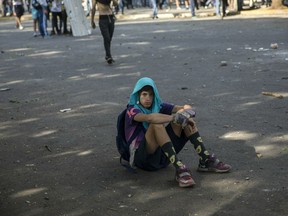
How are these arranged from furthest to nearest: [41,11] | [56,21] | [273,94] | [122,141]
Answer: [56,21]
[41,11]
[273,94]
[122,141]

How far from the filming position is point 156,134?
4863mm

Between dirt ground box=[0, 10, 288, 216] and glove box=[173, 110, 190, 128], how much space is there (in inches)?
20.7

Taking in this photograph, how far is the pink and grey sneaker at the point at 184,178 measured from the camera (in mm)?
4656

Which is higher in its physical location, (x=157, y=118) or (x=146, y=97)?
(x=146, y=97)

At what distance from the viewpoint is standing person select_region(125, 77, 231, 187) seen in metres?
4.83

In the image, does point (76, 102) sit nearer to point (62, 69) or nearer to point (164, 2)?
point (62, 69)

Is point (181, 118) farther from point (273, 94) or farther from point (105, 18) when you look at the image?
point (105, 18)

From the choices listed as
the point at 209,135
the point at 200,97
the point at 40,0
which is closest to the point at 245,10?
the point at 40,0

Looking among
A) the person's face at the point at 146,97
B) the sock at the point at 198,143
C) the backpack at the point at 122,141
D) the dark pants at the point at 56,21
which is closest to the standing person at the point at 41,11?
the dark pants at the point at 56,21

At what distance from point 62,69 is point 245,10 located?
53.2ft

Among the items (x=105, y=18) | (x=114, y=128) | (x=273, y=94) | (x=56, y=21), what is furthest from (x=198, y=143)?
(x=56, y=21)

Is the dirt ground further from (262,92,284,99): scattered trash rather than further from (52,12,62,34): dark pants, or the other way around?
(52,12,62,34): dark pants

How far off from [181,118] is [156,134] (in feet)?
0.93

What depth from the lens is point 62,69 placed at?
11773 mm
